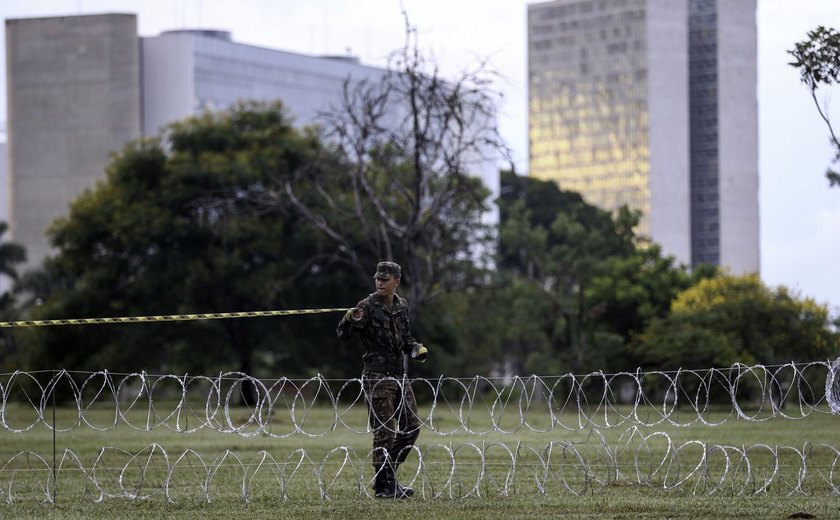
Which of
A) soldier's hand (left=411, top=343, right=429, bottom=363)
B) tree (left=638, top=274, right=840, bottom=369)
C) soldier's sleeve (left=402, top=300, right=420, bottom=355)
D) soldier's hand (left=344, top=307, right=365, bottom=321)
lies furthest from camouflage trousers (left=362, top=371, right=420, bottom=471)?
tree (left=638, top=274, right=840, bottom=369)

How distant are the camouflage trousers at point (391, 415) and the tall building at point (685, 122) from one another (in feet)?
449

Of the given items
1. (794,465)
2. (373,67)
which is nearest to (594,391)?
(794,465)

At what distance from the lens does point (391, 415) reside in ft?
46.5

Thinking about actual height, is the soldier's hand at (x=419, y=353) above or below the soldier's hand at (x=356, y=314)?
below

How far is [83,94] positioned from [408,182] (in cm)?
7056

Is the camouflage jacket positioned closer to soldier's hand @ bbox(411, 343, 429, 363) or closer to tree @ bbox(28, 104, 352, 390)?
soldier's hand @ bbox(411, 343, 429, 363)

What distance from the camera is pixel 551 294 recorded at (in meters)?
47.8

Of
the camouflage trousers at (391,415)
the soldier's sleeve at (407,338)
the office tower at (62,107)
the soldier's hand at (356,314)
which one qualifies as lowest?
the camouflage trousers at (391,415)

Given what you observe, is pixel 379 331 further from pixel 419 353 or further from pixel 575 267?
pixel 575 267

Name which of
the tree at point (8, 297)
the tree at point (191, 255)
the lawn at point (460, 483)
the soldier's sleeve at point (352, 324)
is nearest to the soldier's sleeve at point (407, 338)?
the soldier's sleeve at point (352, 324)

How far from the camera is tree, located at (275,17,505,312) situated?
122 feet

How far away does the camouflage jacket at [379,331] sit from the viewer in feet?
47.2

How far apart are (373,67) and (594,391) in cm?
9296

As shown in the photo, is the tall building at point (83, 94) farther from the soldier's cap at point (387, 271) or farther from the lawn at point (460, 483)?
the soldier's cap at point (387, 271)
